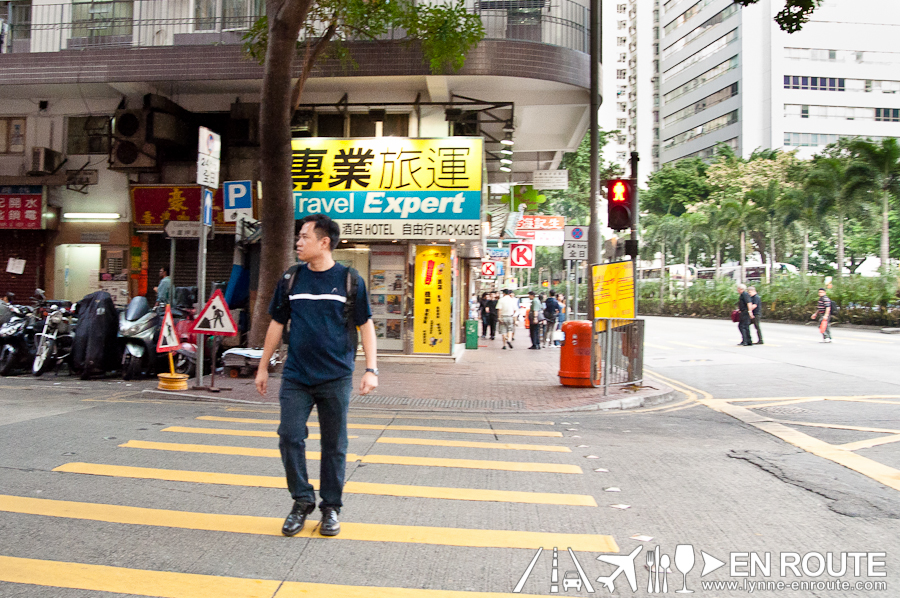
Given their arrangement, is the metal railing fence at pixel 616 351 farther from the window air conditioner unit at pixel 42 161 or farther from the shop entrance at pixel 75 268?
the window air conditioner unit at pixel 42 161

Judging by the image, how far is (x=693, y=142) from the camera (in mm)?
83438

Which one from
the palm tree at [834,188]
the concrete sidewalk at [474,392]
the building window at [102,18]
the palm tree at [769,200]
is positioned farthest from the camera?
the palm tree at [769,200]

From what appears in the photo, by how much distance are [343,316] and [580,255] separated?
42.2ft

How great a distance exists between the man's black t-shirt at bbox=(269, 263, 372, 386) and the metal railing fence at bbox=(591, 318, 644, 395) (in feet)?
23.8

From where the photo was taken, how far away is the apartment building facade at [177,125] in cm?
1498

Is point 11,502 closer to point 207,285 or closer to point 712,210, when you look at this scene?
point 207,285

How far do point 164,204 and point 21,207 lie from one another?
348 centimetres

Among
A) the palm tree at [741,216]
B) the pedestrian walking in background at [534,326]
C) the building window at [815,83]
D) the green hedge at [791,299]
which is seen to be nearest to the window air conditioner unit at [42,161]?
the pedestrian walking in background at [534,326]

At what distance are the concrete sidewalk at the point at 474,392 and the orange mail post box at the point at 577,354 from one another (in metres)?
0.20

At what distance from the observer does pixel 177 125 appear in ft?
52.1

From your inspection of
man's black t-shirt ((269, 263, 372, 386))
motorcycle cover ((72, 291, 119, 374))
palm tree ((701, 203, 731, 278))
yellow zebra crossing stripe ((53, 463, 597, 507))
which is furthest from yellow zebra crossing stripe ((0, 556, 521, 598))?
palm tree ((701, 203, 731, 278))

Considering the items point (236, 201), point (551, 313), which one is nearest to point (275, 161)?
point (236, 201)

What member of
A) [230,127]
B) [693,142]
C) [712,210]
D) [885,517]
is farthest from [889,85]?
[885,517]

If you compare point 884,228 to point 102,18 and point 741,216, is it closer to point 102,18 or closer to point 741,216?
point 741,216
